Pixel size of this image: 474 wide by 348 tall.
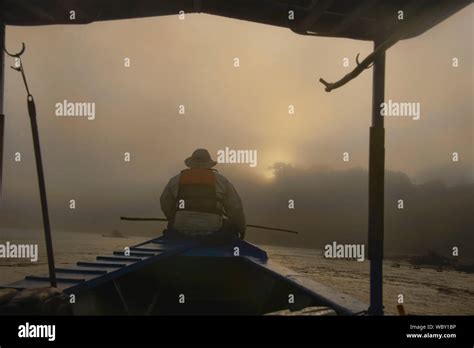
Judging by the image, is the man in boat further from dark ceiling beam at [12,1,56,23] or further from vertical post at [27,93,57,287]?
vertical post at [27,93,57,287]

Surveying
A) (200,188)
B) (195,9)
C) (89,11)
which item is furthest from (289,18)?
(200,188)

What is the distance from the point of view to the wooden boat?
416cm

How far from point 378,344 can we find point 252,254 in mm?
2977

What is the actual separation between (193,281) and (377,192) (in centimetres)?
277

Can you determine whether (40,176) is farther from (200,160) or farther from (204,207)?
(200,160)

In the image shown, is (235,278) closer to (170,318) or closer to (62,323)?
(170,318)

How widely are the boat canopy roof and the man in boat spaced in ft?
8.01

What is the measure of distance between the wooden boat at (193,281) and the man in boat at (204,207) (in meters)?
0.26

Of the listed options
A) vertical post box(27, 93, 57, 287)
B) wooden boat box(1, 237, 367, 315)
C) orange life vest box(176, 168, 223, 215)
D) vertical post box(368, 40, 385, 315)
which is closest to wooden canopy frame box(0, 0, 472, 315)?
vertical post box(368, 40, 385, 315)

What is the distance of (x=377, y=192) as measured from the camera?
11.8 feet

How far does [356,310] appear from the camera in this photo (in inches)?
119

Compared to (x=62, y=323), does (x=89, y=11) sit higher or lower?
higher

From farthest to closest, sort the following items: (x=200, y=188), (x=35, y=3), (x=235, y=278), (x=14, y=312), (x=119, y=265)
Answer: (x=200, y=188) → (x=235, y=278) → (x=119, y=265) → (x=35, y=3) → (x=14, y=312)

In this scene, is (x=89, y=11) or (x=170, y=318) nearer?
(x=170, y=318)
